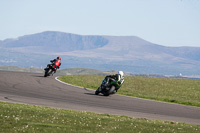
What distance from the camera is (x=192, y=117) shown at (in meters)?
19.3

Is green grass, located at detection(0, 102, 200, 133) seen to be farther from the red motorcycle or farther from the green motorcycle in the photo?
the red motorcycle

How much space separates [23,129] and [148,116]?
8.11m

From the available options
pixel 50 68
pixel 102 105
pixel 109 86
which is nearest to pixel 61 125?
pixel 102 105

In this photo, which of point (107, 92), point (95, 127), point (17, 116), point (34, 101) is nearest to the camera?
point (95, 127)

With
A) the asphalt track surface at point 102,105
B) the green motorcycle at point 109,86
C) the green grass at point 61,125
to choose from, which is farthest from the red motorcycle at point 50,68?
the green grass at point 61,125

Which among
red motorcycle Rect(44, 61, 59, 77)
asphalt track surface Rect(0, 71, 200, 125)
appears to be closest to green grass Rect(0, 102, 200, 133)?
asphalt track surface Rect(0, 71, 200, 125)

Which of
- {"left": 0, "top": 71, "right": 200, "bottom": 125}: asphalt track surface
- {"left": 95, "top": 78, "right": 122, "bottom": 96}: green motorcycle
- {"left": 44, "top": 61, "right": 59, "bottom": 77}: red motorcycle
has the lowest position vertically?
{"left": 0, "top": 71, "right": 200, "bottom": 125}: asphalt track surface

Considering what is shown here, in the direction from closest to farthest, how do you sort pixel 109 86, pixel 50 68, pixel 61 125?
pixel 61 125
pixel 109 86
pixel 50 68

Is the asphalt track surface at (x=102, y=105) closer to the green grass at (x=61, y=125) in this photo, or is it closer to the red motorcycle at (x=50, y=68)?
the green grass at (x=61, y=125)

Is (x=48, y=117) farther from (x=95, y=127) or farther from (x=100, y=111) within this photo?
(x=100, y=111)

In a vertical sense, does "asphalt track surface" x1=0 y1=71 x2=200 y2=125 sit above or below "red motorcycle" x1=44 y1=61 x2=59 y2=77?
below

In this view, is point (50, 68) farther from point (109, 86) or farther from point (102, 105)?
point (102, 105)

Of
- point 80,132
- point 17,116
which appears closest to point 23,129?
point 80,132

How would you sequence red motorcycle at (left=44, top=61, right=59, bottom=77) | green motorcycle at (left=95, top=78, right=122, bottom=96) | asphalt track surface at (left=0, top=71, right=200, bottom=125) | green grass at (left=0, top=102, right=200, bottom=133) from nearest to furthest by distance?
1. green grass at (left=0, top=102, right=200, bottom=133)
2. asphalt track surface at (left=0, top=71, right=200, bottom=125)
3. green motorcycle at (left=95, top=78, right=122, bottom=96)
4. red motorcycle at (left=44, top=61, right=59, bottom=77)
